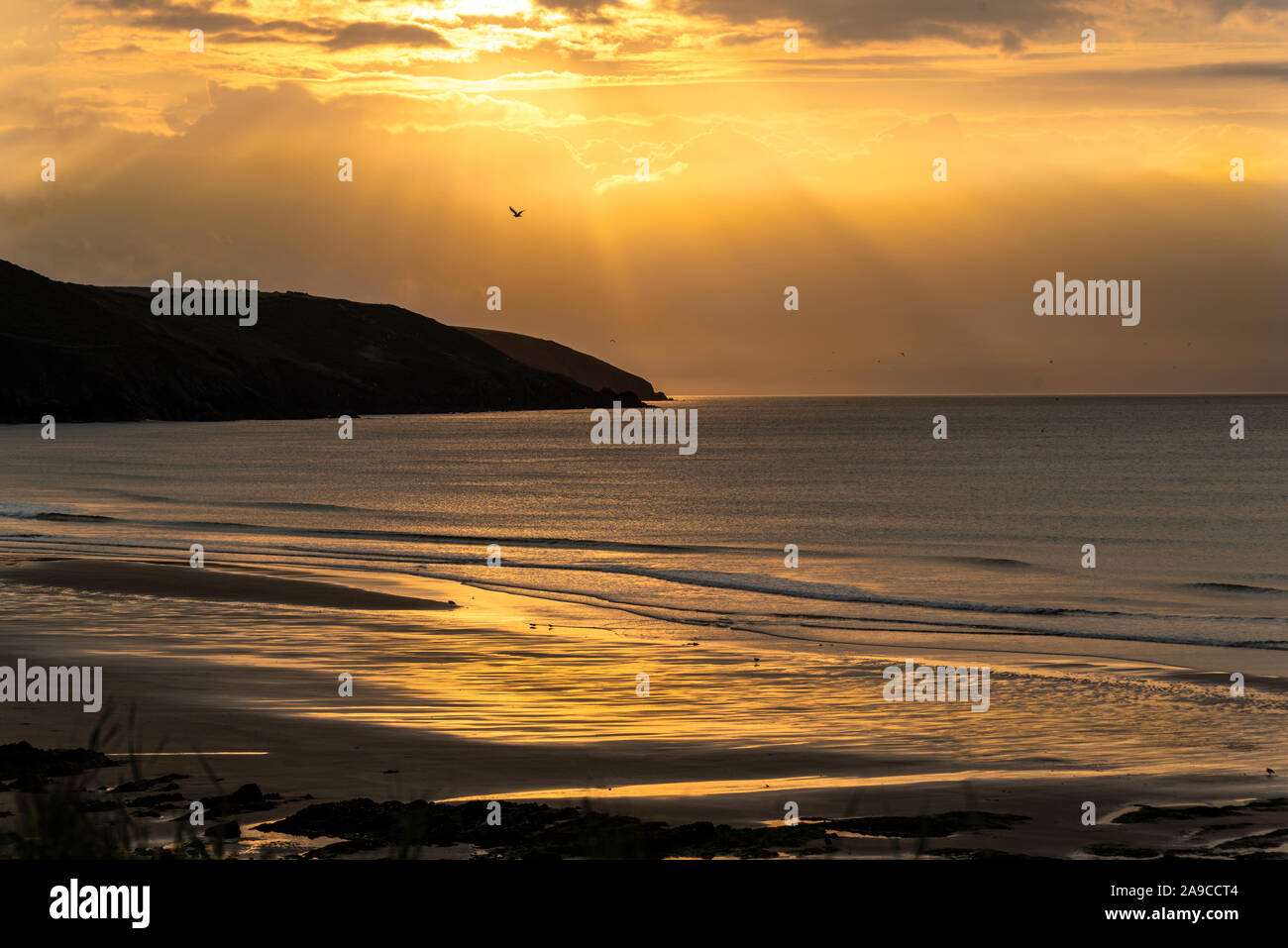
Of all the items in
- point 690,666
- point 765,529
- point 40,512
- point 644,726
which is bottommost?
point 644,726

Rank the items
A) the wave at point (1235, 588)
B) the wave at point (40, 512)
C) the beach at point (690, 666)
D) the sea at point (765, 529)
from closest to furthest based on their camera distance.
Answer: the beach at point (690, 666) → the sea at point (765, 529) → the wave at point (1235, 588) → the wave at point (40, 512)

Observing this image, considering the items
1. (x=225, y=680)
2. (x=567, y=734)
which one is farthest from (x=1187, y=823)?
(x=225, y=680)

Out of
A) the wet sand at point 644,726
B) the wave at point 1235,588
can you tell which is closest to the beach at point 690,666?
the wet sand at point 644,726

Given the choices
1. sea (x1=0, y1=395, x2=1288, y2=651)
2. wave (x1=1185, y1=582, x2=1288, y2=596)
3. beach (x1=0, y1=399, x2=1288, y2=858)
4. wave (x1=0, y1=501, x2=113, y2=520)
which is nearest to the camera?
beach (x1=0, y1=399, x2=1288, y2=858)

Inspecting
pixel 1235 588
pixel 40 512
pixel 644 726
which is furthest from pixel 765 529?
pixel 644 726

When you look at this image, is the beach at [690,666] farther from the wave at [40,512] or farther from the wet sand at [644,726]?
the wave at [40,512]

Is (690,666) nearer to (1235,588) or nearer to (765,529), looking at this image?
(1235,588)

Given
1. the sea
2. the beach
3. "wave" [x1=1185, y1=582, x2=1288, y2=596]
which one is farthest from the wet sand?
"wave" [x1=1185, y1=582, x2=1288, y2=596]

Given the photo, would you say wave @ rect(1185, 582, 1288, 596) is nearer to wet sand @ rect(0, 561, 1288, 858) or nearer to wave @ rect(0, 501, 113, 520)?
wet sand @ rect(0, 561, 1288, 858)

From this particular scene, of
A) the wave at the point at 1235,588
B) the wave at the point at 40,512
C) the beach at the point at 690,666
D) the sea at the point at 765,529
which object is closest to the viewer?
the beach at the point at 690,666

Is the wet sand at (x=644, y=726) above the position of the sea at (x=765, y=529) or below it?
below
